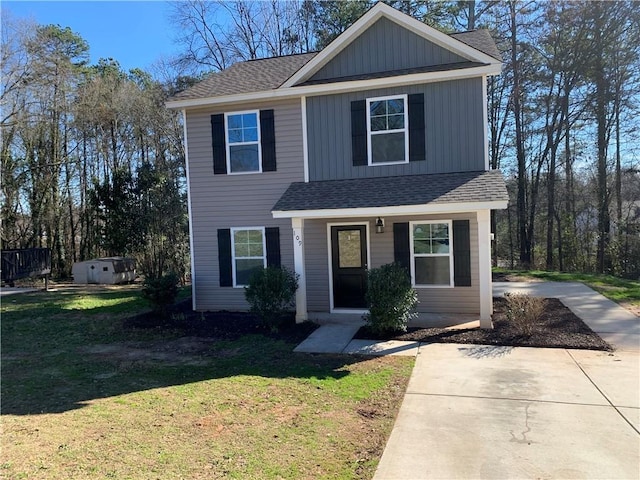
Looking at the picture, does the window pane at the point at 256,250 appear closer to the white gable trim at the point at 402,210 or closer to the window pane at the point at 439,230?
the white gable trim at the point at 402,210

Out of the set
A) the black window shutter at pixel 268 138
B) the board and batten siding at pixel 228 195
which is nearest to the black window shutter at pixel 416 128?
the board and batten siding at pixel 228 195

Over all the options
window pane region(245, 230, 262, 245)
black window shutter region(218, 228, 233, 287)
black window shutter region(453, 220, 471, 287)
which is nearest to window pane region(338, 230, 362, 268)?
window pane region(245, 230, 262, 245)

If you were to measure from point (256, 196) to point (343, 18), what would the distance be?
13.4 meters

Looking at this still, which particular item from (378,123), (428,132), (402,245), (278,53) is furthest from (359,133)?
(278,53)

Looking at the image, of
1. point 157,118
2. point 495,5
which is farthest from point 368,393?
point 495,5

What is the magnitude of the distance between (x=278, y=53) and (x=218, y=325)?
56.1 ft

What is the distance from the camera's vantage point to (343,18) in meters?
19.2

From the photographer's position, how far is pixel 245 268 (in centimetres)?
977

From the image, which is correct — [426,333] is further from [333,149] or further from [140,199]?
[140,199]

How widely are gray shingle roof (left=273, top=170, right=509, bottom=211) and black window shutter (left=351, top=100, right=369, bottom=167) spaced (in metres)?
0.48

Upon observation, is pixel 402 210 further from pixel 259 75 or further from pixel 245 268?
pixel 259 75

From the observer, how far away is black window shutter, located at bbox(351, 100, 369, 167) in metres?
8.94

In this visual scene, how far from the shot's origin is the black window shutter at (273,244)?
9508 millimetres

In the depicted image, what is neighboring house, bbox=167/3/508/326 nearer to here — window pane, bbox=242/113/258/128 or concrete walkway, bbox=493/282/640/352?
window pane, bbox=242/113/258/128
